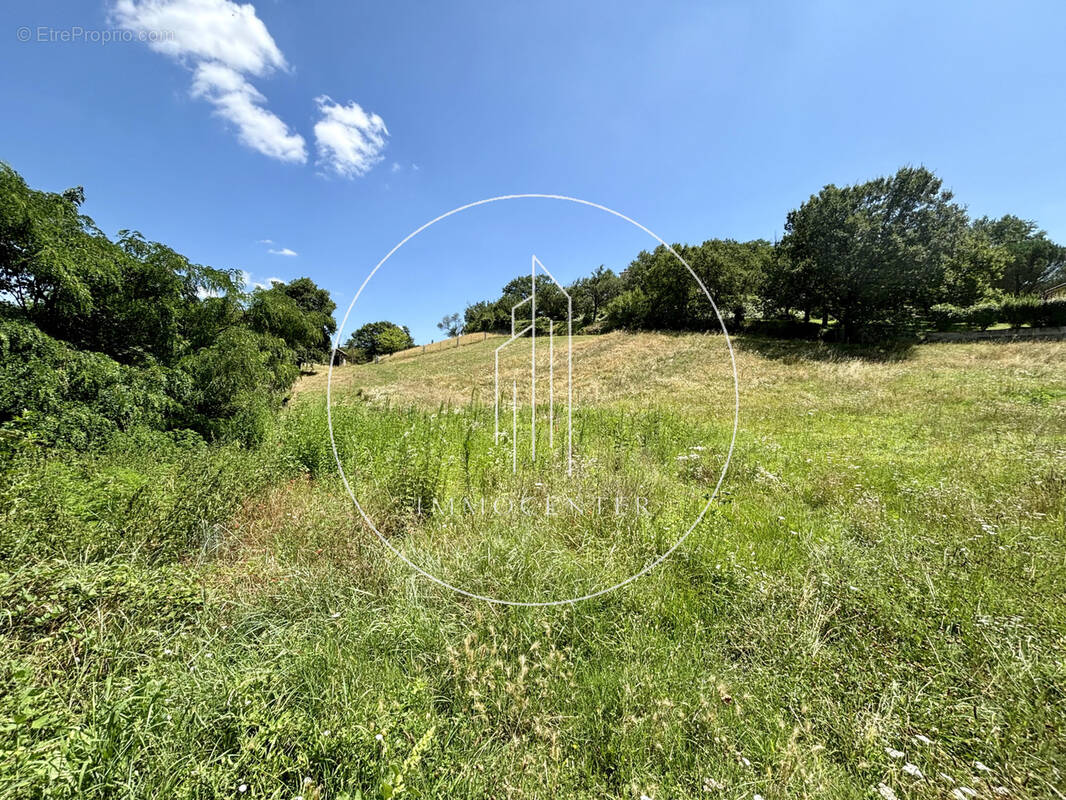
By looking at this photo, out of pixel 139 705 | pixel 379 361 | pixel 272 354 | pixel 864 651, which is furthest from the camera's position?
pixel 379 361

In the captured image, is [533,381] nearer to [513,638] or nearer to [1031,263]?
[513,638]

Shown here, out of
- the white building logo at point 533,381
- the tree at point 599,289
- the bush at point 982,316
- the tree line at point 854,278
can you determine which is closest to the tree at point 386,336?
the white building logo at point 533,381

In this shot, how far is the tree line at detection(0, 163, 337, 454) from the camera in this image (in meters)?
3.56

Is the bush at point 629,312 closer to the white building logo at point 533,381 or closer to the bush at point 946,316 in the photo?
the white building logo at point 533,381

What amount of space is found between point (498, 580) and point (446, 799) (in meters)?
1.08

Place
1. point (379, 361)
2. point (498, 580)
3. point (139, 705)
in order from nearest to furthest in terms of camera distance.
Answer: point (139, 705) < point (498, 580) < point (379, 361)

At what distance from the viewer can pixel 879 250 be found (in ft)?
60.2

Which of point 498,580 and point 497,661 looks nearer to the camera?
point 497,661

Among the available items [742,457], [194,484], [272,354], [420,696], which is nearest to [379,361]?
[272,354]

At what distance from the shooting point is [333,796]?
1.39m

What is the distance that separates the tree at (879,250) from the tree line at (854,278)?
0.05m

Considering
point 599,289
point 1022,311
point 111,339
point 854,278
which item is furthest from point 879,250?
point 111,339

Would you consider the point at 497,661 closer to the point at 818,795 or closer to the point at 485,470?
the point at 818,795

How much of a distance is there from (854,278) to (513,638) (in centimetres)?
2603
